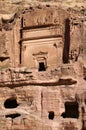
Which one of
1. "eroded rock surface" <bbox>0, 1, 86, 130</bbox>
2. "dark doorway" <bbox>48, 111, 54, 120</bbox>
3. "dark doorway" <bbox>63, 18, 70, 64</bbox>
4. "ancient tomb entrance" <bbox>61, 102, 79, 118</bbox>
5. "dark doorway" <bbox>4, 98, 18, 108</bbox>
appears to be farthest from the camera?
"dark doorway" <bbox>63, 18, 70, 64</bbox>

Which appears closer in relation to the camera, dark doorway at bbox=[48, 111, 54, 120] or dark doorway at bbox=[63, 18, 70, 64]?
dark doorway at bbox=[48, 111, 54, 120]

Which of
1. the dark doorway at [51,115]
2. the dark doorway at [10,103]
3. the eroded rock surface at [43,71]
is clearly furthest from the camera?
the dark doorway at [10,103]

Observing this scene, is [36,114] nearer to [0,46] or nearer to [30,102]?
[30,102]

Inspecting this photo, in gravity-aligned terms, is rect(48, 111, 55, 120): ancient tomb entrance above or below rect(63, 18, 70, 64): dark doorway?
below

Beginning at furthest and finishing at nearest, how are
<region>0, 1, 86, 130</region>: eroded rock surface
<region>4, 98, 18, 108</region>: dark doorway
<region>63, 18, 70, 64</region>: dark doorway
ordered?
<region>63, 18, 70, 64</region>: dark doorway, <region>4, 98, 18, 108</region>: dark doorway, <region>0, 1, 86, 130</region>: eroded rock surface

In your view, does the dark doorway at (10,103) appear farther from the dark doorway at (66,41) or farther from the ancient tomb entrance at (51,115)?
the dark doorway at (66,41)

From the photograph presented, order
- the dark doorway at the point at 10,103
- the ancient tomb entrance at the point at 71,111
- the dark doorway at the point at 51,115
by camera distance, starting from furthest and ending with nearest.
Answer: the dark doorway at the point at 10,103
the ancient tomb entrance at the point at 71,111
the dark doorway at the point at 51,115

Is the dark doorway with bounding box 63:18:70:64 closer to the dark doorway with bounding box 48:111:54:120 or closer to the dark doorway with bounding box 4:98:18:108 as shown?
the dark doorway with bounding box 4:98:18:108

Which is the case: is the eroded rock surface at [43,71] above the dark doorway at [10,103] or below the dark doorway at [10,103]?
above

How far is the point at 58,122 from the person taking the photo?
27609mm

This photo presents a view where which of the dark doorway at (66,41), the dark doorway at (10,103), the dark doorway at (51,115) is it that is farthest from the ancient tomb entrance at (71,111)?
the dark doorway at (66,41)

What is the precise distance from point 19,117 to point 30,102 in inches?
99.9

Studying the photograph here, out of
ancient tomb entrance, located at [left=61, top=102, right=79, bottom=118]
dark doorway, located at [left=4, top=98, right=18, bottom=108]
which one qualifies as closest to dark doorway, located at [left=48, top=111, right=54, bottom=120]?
ancient tomb entrance, located at [left=61, top=102, right=79, bottom=118]

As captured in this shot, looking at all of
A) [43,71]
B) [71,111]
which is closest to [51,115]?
[71,111]
